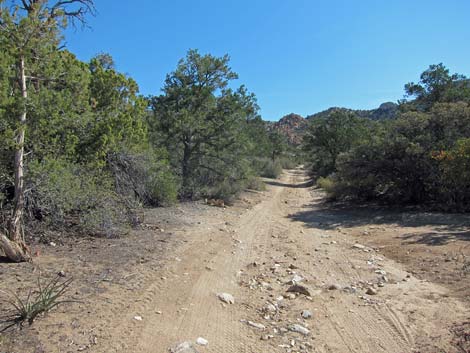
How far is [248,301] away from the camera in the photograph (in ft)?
17.5

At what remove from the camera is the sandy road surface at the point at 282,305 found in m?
4.05

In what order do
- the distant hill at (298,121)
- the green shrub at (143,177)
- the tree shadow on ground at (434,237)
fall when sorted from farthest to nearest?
the distant hill at (298,121), the green shrub at (143,177), the tree shadow on ground at (434,237)

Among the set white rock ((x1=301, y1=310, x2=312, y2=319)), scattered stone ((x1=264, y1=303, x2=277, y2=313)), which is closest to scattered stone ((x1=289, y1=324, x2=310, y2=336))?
white rock ((x1=301, y1=310, x2=312, y2=319))

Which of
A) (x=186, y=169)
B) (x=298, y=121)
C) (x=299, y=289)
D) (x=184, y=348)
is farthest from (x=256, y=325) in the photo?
(x=298, y=121)

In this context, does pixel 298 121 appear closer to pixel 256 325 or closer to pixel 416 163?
pixel 416 163

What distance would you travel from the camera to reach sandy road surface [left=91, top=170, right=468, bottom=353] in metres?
4.05

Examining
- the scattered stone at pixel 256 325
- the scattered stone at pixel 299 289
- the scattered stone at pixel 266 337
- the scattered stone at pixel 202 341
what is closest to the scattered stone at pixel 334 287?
the scattered stone at pixel 299 289

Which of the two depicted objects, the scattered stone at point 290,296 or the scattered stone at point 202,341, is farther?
the scattered stone at point 290,296

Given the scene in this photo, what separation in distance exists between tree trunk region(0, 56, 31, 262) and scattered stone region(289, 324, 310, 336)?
4590 millimetres

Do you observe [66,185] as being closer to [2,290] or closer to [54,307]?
[2,290]

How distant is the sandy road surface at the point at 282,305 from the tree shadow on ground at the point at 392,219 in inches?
80.3

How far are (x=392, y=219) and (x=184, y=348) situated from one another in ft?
34.7

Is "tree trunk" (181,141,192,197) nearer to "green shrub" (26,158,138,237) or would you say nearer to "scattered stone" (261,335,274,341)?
"green shrub" (26,158,138,237)

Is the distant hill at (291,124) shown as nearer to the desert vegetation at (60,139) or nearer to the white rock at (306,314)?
the desert vegetation at (60,139)
